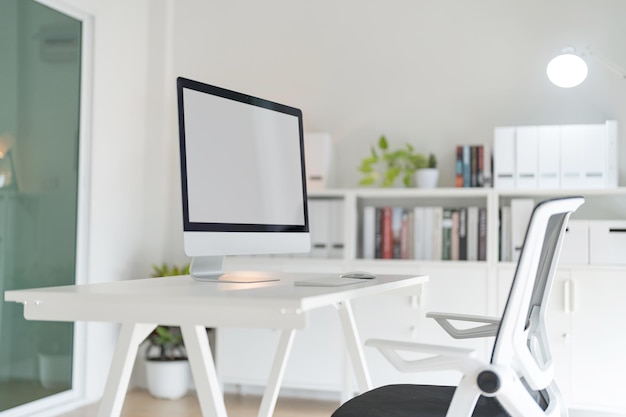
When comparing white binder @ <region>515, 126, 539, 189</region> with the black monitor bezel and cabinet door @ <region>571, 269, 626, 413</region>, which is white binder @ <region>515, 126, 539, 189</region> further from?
the black monitor bezel

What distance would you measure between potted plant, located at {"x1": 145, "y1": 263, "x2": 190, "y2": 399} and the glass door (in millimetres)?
432

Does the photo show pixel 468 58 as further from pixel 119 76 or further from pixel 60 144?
pixel 60 144

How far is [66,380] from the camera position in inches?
154

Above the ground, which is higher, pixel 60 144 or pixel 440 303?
pixel 60 144

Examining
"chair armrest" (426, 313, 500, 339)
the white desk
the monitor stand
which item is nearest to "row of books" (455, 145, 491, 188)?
"chair armrest" (426, 313, 500, 339)

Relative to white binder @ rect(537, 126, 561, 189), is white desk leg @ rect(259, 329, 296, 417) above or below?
below

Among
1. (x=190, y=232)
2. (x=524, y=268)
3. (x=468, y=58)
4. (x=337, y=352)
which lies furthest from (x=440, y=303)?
(x=524, y=268)

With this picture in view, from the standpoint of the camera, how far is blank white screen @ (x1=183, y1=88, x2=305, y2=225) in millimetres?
2064

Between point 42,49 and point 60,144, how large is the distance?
18.6 inches

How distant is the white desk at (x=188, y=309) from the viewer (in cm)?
148

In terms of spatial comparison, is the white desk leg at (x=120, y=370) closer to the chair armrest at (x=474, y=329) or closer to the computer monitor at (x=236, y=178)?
the computer monitor at (x=236, y=178)

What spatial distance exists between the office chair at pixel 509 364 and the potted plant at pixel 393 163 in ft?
6.69

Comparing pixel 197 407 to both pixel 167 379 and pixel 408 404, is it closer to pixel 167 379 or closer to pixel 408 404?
pixel 167 379

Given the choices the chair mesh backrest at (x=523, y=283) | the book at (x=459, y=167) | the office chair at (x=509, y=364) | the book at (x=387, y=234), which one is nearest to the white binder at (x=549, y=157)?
the book at (x=459, y=167)
